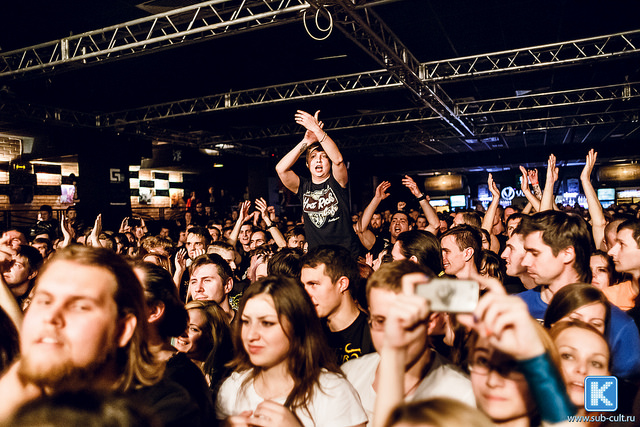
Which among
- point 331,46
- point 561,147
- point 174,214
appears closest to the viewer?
point 331,46

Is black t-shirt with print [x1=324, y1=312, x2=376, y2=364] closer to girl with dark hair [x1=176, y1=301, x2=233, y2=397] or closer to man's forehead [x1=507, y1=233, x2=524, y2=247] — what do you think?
girl with dark hair [x1=176, y1=301, x2=233, y2=397]

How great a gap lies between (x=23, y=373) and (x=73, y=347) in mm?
140

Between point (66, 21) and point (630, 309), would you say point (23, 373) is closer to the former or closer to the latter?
point (630, 309)

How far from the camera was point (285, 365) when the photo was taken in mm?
1852

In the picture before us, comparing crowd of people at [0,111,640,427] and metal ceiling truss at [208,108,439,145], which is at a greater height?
metal ceiling truss at [208,108,439,145]

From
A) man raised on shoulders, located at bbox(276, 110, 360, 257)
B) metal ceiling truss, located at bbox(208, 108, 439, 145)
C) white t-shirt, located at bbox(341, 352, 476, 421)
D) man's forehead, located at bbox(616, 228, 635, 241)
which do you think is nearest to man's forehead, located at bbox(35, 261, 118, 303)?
white t-shirt, located at bbox(341, 352, 476, 421)

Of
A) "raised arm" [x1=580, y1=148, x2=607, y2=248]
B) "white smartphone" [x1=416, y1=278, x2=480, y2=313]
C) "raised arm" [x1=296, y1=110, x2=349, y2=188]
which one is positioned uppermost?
"raised arm" [x1=296, y1=110, x2=349, y2=188]

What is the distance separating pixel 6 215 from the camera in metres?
11.5

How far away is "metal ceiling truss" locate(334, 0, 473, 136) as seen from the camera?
5.54m

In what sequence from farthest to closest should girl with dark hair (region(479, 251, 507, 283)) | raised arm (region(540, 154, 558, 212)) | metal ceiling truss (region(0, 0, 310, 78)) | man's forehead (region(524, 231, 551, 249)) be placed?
metal ceiling truss (region(0, 0, 310, 78)) → raised arm (region(540, 154, 558, 212)) → girl with dark hair (region(479, 251, 507, 283)) → man's forehead (region(524, 231, 551, 249))

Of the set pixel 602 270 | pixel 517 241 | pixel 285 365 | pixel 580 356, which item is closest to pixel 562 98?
pixel 602 270

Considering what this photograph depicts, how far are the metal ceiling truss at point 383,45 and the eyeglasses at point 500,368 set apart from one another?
4554mm

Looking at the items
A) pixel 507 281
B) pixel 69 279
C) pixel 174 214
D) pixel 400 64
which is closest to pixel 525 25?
pixel 400 64

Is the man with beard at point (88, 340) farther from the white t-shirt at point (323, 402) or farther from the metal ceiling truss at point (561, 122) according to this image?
the metal ceiling truss at point (561, 122)
